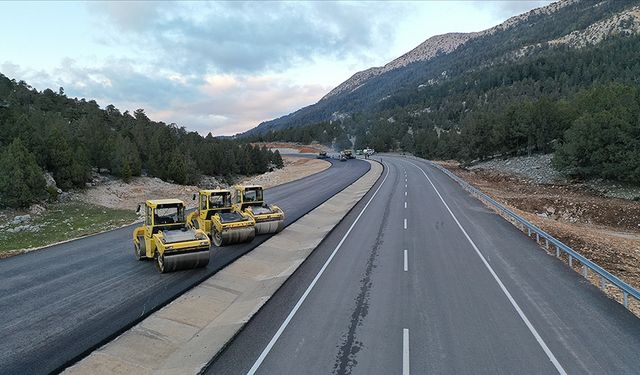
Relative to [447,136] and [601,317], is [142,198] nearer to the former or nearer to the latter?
[601,317]

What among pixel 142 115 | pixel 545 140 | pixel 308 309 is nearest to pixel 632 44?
pixel 545 140

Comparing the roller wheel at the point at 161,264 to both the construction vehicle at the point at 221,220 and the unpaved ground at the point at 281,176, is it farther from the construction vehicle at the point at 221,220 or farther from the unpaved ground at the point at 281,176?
the unpaved ground at the point at 281,176

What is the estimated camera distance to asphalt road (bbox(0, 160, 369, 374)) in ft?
32.4

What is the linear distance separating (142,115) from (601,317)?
12730 centimetres

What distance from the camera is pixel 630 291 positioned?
37.9 ft

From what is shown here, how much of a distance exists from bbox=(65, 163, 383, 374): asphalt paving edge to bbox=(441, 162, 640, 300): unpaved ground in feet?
41.2

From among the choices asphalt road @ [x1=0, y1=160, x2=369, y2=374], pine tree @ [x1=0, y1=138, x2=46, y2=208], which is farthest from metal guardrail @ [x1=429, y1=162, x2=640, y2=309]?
pine tree @ [x1=0, y1=138, x2=46, y2=208]

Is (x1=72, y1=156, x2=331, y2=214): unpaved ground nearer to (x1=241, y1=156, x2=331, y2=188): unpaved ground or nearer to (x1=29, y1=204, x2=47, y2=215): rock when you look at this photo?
(x1=241, y1=156, x2=331, y2=188): unpaved ground

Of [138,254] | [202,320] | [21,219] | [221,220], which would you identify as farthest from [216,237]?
[21,219]

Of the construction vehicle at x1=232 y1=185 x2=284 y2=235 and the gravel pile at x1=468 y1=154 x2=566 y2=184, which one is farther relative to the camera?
the gravel pile at x1=468 y1=154 x2=566 y2=184

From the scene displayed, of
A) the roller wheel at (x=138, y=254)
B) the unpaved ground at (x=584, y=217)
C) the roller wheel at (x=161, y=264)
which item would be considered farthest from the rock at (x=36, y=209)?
the unpaved ground at (x=584, y=217)

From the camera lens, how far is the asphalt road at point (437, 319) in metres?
9.07

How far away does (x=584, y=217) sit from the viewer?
3434cm

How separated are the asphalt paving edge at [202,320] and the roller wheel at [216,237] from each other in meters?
1.73
